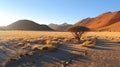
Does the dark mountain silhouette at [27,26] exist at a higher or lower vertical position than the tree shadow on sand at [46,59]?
higher

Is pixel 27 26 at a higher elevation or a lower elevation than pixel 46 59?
higher

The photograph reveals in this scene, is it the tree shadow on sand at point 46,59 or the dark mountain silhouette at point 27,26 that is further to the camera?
the dark mountain silhouette at point 27,26

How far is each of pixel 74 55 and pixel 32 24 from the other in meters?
122

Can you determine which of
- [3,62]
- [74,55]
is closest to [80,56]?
[74,55]

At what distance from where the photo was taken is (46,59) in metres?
15.8

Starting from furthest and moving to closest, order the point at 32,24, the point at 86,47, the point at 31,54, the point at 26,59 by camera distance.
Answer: the point at 32,24 < the point at 86,47 < the point at 31,54 < the point at 26,59

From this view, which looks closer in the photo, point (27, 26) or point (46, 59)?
point (46, 59)

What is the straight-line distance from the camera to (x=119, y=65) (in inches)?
566

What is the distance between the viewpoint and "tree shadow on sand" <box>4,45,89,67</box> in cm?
1434

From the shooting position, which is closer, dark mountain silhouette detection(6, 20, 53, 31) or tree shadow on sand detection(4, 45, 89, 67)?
tree shadow on sand detection(4, 45, 89, 67)

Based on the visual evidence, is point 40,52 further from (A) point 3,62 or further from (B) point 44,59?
(A) point 3,62

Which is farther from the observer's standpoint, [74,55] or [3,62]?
[74,55]

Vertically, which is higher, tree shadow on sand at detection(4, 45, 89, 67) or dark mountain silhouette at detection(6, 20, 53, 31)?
dark mountain silhouette at detection(6, 20, 53, 31)

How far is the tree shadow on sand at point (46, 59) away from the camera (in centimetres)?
1434
